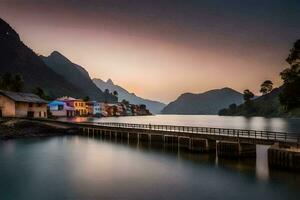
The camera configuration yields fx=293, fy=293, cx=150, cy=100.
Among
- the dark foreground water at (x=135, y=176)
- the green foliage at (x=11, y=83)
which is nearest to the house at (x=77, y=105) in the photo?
the green foliage at (x=11, y=83)

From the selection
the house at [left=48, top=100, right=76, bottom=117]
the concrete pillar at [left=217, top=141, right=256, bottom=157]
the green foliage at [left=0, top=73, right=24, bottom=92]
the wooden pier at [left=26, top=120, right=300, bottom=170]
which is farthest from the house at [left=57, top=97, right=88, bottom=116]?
the concrete pillar at [left=217, top=141, right=256, bottom=157]

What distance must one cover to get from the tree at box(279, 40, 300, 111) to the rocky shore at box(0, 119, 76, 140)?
187 feet

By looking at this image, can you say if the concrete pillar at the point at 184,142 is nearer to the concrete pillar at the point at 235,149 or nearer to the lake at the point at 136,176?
the lake at the point at 136,176

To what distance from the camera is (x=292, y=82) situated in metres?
39.1

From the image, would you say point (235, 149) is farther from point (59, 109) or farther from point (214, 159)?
point (59, 109)

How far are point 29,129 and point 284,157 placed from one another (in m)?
61.5

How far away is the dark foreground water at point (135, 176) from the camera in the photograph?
91.9 ft

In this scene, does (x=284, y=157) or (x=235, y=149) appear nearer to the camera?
(x=284, y=157)

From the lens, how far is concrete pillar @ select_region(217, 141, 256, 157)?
141ft

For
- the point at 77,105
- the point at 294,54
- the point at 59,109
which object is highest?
the point at 294,54

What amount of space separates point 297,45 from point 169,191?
26104mm

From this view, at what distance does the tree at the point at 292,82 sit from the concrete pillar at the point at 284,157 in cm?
716

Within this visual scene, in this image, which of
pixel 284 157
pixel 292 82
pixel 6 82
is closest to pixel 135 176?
pixel 284 157

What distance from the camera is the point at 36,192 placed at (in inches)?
1136
